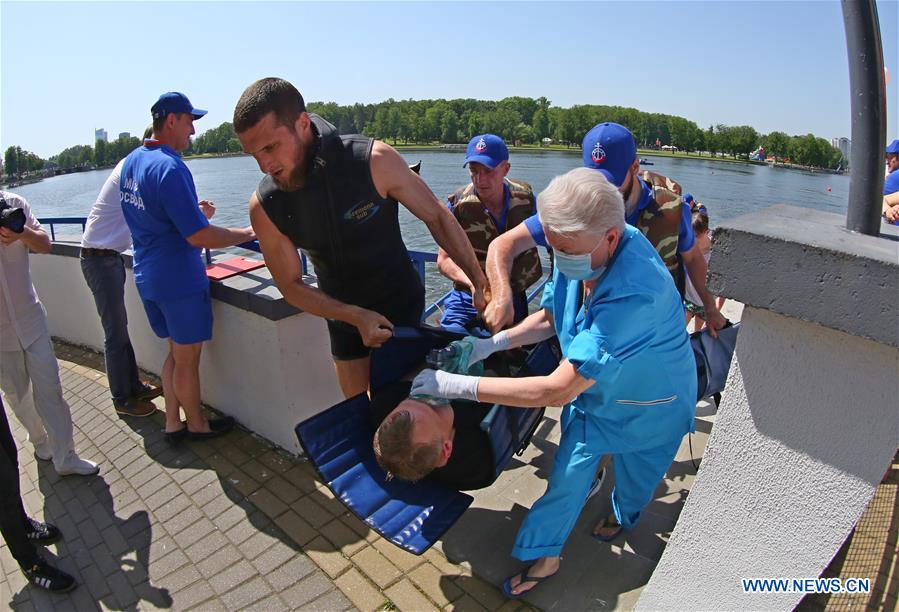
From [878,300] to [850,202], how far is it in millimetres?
504

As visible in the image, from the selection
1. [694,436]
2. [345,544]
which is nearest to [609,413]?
[345,544]

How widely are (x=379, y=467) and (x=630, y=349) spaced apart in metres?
1.09

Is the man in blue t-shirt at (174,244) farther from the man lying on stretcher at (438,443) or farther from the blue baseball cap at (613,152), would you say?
the blue baseball cap at (613,152)

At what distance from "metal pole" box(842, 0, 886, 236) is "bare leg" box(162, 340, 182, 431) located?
3.42m

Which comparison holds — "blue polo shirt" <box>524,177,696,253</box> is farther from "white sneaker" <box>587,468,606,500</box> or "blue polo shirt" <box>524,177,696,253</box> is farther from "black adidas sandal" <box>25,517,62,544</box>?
"black adidas sandal" <box>25,517,62,544</box>

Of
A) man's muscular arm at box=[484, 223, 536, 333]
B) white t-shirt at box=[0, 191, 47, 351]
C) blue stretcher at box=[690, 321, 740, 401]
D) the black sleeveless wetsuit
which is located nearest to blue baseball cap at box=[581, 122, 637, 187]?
man's muscular arm at box=[484, 223, 536, 333]

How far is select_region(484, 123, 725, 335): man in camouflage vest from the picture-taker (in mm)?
2602

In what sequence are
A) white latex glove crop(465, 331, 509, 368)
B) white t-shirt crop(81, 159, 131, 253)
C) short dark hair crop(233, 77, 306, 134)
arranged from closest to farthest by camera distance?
short dark hair crop(233, 77, 306, 134) → white latex glove crop(465, 331, 509, 368) → white t-shirt crop(81, 159, 131, 253)

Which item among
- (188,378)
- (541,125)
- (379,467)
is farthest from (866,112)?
(541,125)

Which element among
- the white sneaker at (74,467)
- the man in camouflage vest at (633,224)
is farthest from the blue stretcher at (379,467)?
the white sneaker at (74,467)

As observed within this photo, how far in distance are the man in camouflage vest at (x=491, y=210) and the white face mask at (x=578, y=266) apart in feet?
4.01

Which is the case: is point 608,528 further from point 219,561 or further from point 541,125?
point 541,125

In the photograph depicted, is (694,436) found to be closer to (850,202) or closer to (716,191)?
(850,202)

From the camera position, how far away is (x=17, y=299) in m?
3.02
